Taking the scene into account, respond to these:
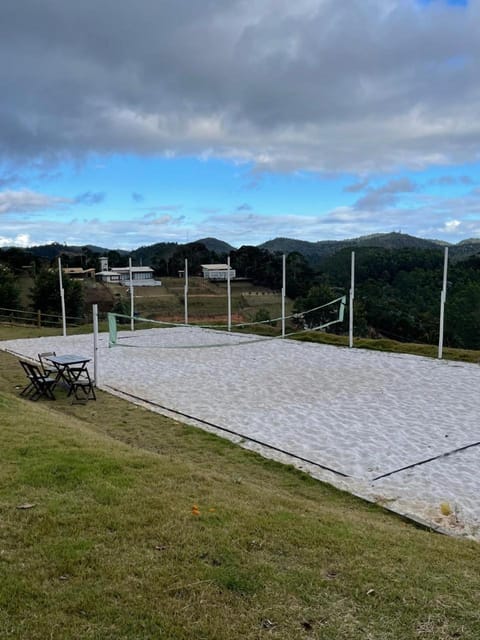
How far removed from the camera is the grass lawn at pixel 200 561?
211 centimetres

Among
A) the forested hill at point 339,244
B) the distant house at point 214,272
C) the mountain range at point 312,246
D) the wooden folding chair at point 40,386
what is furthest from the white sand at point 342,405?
the forested hill at point 339,244

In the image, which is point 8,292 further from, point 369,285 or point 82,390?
point 369,285

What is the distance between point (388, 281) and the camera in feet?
192

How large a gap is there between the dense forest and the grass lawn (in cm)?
2926

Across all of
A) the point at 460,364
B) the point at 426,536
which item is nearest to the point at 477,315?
the point at 460,364

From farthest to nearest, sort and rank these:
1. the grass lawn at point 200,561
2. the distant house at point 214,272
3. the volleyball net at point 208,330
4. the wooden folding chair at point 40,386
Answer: the distant house at point 214,272 → the volleyball net at point 208,330 → the wooden folding chair at point 40,386 → the grass lawn at point 200,561

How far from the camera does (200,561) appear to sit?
101 inches

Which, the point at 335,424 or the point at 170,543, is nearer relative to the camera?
the point at 170,543

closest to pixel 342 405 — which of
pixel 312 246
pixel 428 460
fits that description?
pixel 428 460

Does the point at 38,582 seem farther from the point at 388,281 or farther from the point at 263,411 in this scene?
the point at 388,281

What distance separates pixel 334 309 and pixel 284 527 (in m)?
43.3

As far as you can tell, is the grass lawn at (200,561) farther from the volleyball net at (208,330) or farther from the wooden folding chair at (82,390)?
the volleyball net at (208,330)

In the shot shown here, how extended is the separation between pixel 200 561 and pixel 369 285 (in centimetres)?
5268

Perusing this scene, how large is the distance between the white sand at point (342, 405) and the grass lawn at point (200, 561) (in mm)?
774
